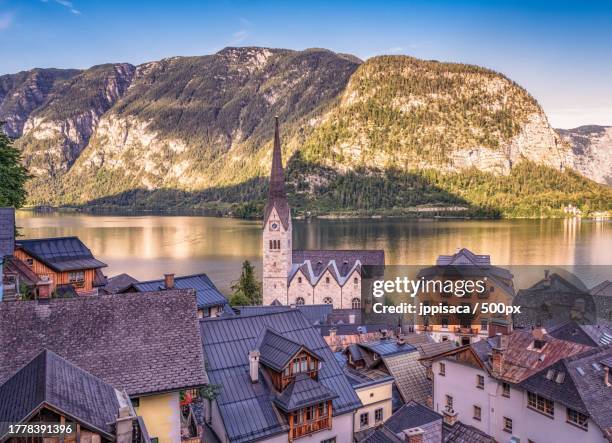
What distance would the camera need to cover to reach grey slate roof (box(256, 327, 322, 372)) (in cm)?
1925

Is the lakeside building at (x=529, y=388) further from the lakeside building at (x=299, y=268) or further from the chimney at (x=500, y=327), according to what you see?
the lakeside building at (x=299, y=268)

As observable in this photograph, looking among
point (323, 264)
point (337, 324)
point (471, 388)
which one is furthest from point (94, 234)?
point (471, 388)

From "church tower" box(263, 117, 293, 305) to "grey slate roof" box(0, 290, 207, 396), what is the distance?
4442 cm

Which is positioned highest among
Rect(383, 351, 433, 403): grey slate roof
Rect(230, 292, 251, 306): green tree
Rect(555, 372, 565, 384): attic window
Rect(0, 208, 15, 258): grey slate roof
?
Rect(0, 208, 15, 258): grey slate roof

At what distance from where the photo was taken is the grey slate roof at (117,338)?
567 inches

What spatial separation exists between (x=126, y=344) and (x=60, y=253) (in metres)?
22.9

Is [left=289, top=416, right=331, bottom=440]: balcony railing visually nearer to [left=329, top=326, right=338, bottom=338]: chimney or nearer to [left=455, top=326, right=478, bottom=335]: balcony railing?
[left=329, top=326, right=338, bottom=338]: chimney

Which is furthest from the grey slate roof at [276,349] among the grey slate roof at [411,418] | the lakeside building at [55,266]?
the lakeside building at [55,266]

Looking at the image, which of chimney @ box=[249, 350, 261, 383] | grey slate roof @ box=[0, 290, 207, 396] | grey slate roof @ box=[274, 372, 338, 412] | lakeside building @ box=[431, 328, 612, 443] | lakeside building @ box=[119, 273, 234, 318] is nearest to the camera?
grey slate roof @ box=[0, 290, 207, 396]

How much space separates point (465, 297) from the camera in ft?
161

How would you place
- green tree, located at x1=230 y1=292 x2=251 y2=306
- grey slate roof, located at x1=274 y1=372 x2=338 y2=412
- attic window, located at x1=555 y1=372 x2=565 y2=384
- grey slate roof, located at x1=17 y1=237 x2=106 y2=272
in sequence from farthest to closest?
green tree, located at x1=230 y1=292 x2=251 y2=306 < grey slate roof, located at x1=17 y1=237 x2=106 y2=272 < attic window, located at x1=555 y1=372 x2=565 y2=384 < grey slate roof, located at x1=274 y1=372 x2=338 y2=412

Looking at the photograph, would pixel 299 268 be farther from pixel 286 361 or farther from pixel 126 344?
pixel 126 344

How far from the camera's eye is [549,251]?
398 ft

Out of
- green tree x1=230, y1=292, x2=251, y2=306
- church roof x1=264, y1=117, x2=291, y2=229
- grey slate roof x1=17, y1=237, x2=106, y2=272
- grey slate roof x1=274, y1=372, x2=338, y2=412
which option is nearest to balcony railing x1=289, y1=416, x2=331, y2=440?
grey slate roof x1=274, y1=372, x2=338, y2=412
